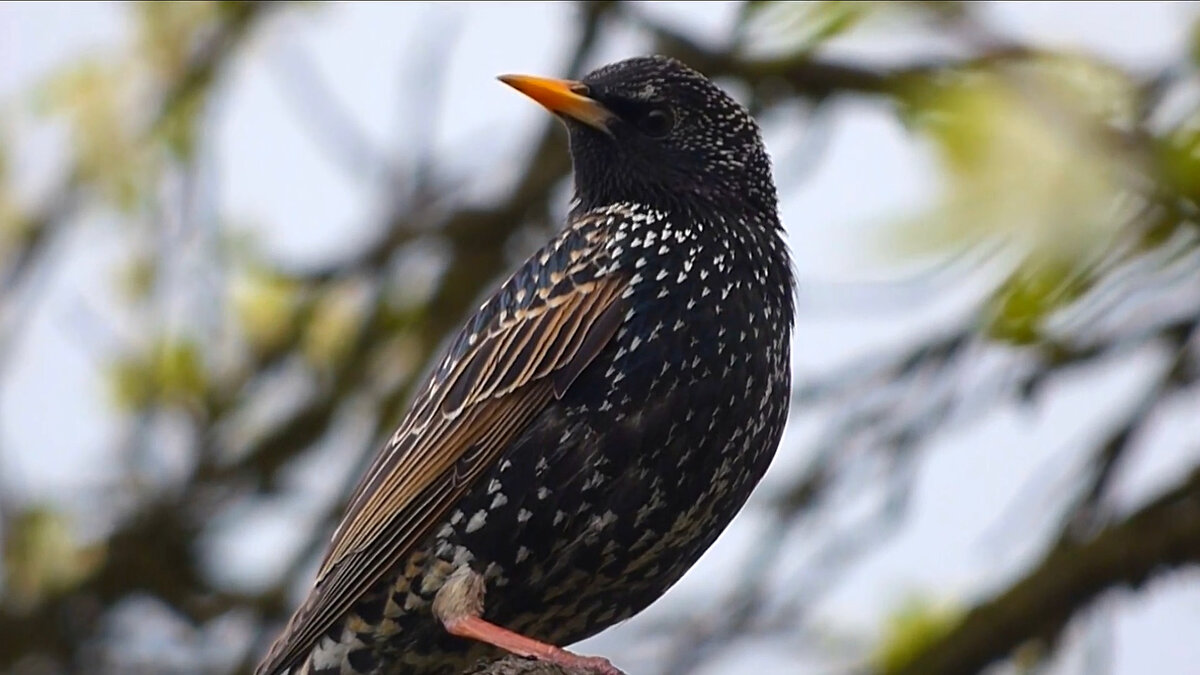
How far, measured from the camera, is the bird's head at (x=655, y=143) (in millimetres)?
5305

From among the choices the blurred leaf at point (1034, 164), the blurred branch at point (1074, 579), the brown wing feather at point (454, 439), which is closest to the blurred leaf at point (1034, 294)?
the blurred leaf at point (1034, 164)

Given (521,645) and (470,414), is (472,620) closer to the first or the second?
(521,645)

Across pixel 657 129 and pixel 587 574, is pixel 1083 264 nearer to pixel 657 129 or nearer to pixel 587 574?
pixel 587 574

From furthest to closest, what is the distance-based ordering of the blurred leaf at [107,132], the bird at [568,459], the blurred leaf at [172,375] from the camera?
1. the blurred leaf at [107,132]
2. the blurred leaf at [172,375]
3. the bird at [568,459]

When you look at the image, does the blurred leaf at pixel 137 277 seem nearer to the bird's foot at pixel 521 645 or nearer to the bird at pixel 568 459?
the bird at pixel 568 459

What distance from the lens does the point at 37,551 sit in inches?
290

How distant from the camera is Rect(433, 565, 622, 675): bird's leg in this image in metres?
4.48

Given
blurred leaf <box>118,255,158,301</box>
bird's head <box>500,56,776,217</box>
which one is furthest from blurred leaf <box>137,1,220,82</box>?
bird's head <box>500,56,776,217</box>

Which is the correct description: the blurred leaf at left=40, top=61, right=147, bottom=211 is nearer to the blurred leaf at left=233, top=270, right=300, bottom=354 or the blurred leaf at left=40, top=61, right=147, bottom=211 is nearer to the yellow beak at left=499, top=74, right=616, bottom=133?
the blurred leaf at left=233, top=270, right=300, bottom=354

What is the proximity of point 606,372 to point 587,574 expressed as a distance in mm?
490

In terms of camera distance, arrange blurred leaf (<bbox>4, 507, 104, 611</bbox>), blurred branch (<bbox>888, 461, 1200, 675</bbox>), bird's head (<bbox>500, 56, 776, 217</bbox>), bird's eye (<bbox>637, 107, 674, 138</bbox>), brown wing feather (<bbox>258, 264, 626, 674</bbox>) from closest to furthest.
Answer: brown wing feather (<bbox>258, 264, 626, 674</bbox>) → blurred branch (<bbox>888, 461, 1200, 675</bbox>) → bird's head (<bbox>500, 56, 776, 217</bbox>) → bird's eye (<bbox>637, 107, 674, 138</bbox>) → blurred leaf (<bbox>4, 507, 104, 611</bbox>)

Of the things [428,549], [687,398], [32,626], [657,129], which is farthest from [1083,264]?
[32,626]

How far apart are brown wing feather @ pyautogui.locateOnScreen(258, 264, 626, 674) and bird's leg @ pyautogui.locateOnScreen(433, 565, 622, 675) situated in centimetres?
15

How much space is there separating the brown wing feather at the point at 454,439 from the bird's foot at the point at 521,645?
251 mm
